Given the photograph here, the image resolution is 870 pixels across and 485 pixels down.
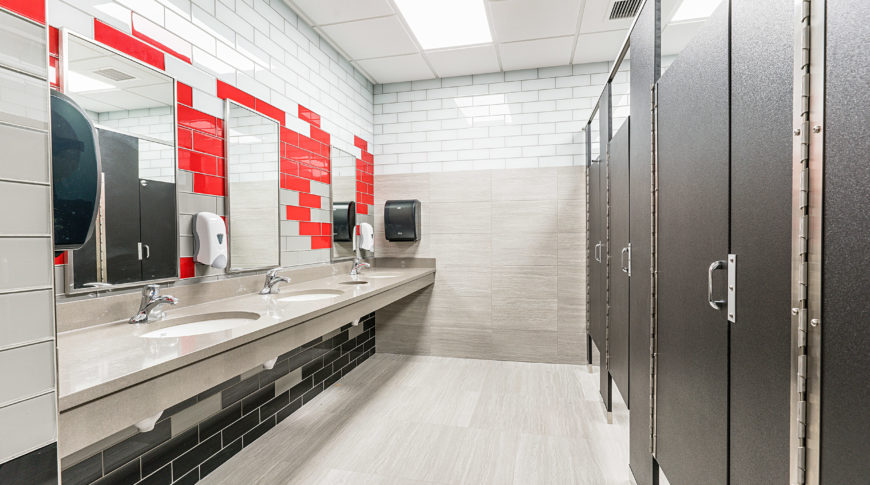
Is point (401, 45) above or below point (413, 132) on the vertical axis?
above

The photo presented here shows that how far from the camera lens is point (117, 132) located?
1.64m

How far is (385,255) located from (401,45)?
201 cm

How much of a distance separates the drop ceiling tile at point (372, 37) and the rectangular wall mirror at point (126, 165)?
1.61 meters

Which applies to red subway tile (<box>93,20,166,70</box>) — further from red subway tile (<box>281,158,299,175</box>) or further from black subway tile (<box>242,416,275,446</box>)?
black subway tile (<box>242,416,275,446</box>)

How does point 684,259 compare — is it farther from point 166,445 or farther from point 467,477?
point 166,445

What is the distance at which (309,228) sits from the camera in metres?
3.11

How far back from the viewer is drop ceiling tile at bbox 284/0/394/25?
9.04 ft

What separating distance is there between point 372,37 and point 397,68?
0.62 metres

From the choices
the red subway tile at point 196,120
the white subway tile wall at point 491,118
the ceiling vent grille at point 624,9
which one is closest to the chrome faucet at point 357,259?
the white subway tile wall at point 491,118

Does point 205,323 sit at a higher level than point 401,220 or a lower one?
lower

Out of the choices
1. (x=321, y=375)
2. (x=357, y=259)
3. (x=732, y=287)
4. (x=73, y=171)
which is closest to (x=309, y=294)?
(x=321, y=375)

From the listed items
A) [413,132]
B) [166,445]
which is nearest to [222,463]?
[166,445]

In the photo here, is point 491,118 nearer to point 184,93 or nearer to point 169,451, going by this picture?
point 184,93

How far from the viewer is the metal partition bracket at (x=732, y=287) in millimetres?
1016
